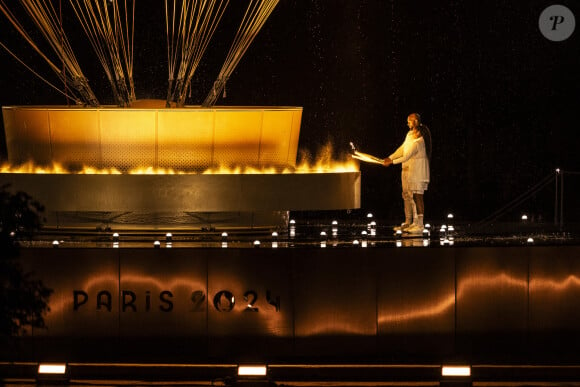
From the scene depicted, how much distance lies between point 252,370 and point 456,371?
90.8 inches

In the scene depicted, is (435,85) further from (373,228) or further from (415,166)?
(415,166)

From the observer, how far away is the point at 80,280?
1725 cm

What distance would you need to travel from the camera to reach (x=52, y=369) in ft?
53.4

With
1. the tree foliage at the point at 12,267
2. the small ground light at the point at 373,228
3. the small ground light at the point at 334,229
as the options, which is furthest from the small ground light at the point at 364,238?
the tree foliage at the point at 12,267

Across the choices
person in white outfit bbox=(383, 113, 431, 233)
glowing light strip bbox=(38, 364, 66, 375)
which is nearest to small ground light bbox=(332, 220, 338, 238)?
person in white outfit bbox=(383, 113, 431, 233)

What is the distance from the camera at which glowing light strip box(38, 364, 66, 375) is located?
16.2 m

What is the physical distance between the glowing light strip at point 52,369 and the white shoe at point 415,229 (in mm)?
5798

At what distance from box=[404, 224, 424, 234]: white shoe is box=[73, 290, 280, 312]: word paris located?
3297 millimetres

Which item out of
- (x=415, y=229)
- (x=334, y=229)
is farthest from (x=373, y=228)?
(x=415, y=229)

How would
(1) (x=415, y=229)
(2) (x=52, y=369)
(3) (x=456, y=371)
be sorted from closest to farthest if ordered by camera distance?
1. (3) (x=456, y=371)
2. (2) (x=52, y=369)
3. (1) (x=415, y=229)

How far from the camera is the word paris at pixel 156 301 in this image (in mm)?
17266

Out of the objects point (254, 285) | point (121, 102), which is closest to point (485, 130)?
point (121, 102)

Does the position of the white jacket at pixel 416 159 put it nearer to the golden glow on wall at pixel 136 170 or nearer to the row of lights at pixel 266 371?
the golden glow on wall at pixel 136 170

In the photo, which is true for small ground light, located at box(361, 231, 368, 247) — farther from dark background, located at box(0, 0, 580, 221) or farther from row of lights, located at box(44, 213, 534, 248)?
dark background, located at box(0, 0, 580, 221)
